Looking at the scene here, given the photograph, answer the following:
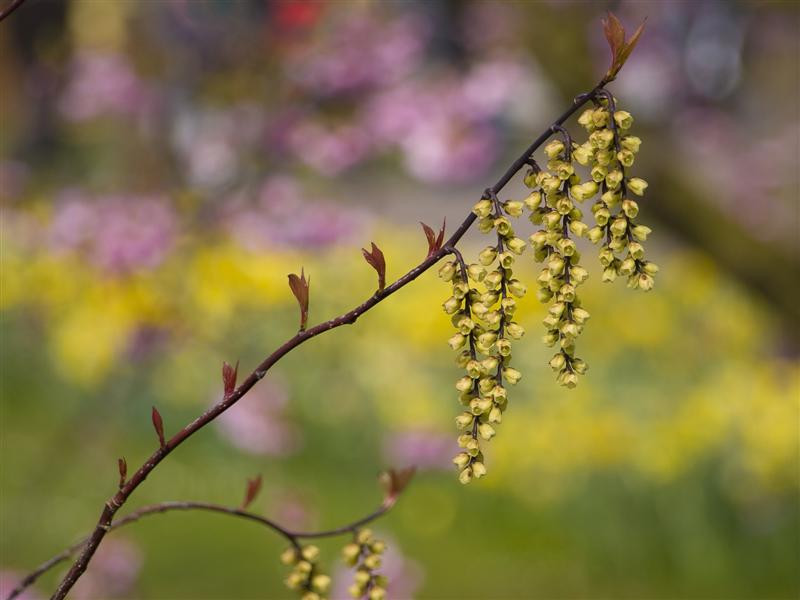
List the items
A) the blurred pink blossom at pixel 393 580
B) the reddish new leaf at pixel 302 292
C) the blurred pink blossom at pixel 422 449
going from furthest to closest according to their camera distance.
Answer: the blurred pink blossom at pixel 422 449
the blurred pink blossom at pixel 393 580
the reddish new leaf at pixel 302 292

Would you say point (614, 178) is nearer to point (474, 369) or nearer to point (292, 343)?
point (474, 369)

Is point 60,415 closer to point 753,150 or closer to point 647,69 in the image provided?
A: point 647,69

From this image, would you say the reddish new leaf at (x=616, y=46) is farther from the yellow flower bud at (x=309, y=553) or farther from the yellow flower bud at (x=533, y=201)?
the yellow flower bud at (x=309, y=553)

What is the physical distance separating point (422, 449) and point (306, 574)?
4505 millimetres

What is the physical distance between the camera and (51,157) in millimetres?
9031

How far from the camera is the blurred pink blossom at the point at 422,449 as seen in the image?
591cm

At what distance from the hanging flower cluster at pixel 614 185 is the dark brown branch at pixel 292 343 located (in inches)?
1.3

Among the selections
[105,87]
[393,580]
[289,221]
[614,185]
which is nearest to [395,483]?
[614,185]

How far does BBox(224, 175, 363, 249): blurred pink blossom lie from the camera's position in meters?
5.03

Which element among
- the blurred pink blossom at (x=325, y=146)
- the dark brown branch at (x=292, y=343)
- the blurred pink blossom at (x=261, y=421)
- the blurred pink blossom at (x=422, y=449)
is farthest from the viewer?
the blurred pink blossom at (x=422, y=449)

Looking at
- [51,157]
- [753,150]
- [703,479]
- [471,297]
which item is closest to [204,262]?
[703,479]

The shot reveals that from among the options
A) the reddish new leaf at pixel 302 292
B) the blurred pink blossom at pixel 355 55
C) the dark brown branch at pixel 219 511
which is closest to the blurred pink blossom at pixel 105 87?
the blurred pink blossom at pixel 355 55

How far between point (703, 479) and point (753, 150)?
19.4 feet

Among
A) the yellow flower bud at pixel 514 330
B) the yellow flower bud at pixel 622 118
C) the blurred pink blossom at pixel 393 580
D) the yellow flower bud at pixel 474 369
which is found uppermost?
the blurred pink blossom at pixel 393 580
